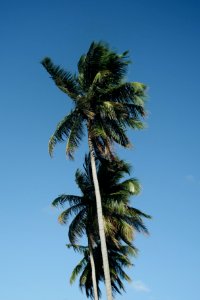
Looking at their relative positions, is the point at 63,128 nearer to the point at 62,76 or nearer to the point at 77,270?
the point at 62,76

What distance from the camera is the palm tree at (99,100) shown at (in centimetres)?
2347

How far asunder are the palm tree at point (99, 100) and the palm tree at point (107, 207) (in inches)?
87.4

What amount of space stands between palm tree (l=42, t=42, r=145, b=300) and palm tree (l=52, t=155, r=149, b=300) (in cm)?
222

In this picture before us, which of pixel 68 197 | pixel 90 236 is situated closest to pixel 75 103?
pixel 68 197

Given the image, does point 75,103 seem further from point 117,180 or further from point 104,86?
point 117,180

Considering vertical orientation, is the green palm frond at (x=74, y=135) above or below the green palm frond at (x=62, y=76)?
below

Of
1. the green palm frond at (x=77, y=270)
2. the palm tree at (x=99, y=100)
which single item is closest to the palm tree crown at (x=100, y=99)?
the palm tree at (x=99, y=100)

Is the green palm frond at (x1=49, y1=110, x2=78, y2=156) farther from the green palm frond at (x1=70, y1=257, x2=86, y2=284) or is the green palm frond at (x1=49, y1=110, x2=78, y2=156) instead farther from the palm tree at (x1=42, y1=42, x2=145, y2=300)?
the green palm frond at (x1=70, y1=257, x2=86, y2=284)

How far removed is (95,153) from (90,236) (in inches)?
206

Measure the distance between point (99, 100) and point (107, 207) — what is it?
626cm

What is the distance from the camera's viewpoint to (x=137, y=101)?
79.2 ft

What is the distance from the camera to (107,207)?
24.7m

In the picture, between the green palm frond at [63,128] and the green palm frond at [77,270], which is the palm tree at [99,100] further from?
the green palm frond at [77,270]

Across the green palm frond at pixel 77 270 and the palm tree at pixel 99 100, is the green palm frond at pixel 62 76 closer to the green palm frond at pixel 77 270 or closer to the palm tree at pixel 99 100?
the palm tree at pixel 99 100
